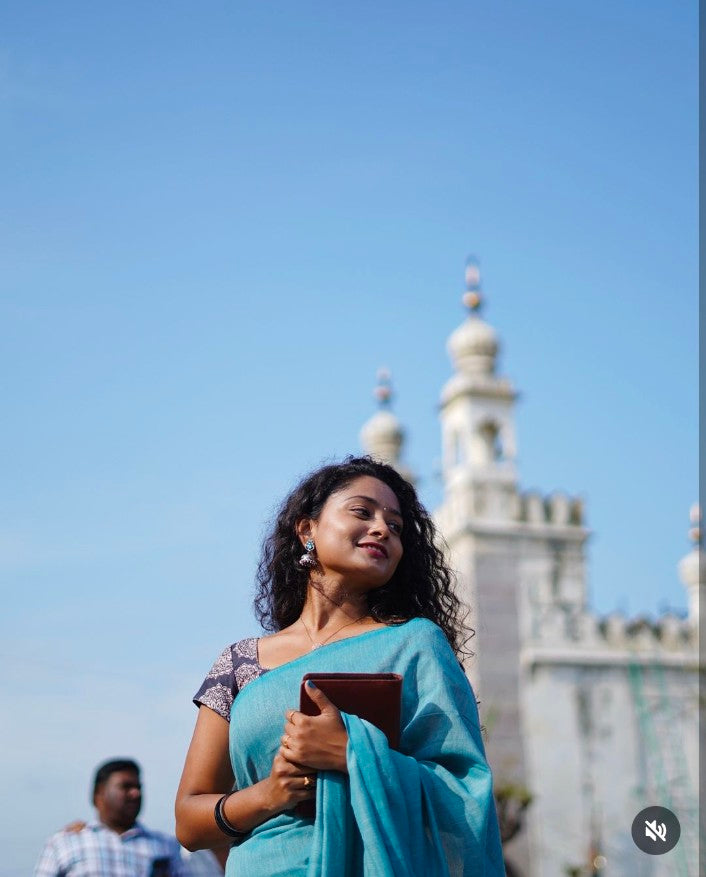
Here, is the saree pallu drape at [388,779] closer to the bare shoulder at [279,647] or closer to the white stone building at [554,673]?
the bare shoulder at [279,647]

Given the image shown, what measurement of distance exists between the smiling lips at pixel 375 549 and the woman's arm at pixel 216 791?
417 millimetres

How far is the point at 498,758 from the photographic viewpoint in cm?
2114

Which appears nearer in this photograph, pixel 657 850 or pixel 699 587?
pixel 657 850

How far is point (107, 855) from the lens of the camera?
427 cm

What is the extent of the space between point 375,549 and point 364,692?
1.22ft

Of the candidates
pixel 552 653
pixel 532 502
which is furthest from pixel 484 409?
pixel 552 653

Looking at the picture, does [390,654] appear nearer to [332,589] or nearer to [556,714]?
[332,589]

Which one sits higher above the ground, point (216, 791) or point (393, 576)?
point (393, 576)

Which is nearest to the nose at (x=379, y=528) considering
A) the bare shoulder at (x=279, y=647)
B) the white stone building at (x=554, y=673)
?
the bare shoulder at (x=279, y=647)

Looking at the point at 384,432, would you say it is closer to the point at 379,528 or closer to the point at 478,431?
the point at 478,431

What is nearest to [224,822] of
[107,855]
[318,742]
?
[318,742]

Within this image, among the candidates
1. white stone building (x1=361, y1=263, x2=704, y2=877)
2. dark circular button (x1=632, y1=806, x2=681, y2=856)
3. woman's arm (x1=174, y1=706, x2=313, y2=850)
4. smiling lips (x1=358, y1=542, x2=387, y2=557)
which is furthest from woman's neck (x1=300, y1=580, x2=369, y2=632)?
white stone building (x1=361, y1=263, x2=704, y2=877)

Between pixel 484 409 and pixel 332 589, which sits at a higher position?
pixel 484 409

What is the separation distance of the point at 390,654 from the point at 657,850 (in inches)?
145
